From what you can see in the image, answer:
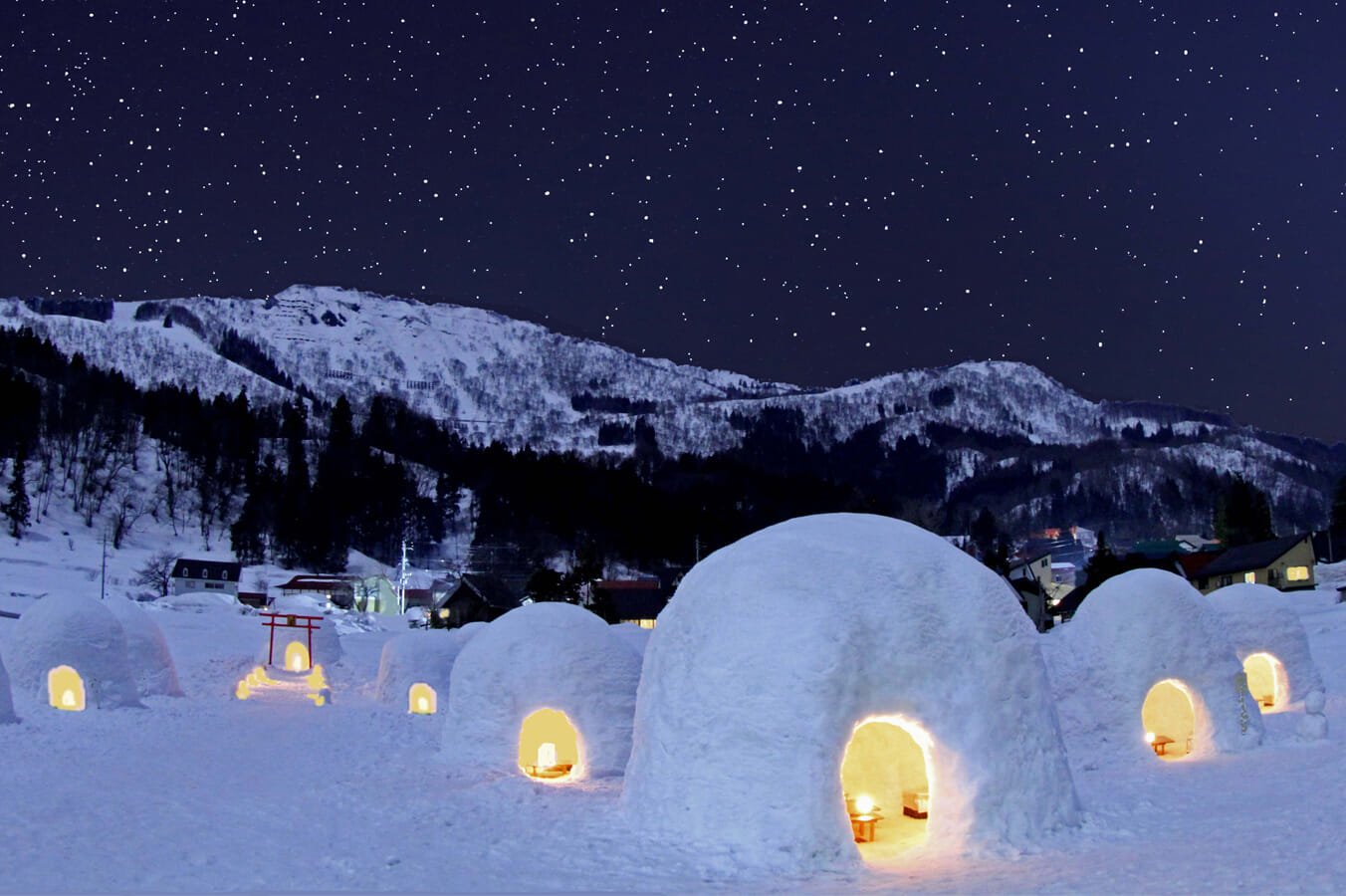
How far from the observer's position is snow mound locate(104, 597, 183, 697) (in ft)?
89.5

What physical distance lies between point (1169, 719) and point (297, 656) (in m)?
29.4

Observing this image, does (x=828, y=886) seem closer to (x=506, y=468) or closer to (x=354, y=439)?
(x=506, y=468)

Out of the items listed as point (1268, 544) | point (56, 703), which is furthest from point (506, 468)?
point (56, 703)

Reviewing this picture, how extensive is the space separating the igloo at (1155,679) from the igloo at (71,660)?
22719 millimetres

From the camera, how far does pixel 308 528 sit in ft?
255

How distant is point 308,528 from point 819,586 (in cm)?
7393

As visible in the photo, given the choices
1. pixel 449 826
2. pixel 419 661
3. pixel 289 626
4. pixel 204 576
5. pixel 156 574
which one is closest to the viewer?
pixel 449 826

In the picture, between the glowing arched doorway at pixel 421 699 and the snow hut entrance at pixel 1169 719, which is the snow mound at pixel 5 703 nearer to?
the glowing arched doorway at pixel 421 699

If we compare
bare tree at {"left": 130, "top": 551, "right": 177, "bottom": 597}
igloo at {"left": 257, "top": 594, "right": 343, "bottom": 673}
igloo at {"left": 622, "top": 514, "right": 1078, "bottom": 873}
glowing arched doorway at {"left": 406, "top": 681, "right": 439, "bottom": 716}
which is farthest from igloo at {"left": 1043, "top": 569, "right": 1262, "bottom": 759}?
bare tree at {"left": 130, "top": 551, "right": 177, "bottom": 597}

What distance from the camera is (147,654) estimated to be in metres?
27.5

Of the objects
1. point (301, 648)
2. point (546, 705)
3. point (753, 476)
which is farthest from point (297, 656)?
point (753, 476)

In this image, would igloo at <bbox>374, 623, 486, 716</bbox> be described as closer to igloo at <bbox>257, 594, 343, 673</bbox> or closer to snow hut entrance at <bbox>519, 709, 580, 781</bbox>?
igloo at <bbox>257, 594, 343, 673</bbox>

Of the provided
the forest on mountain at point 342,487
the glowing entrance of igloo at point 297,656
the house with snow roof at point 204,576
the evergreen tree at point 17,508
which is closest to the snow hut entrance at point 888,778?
the glowing entrance of igloo at point 297,656

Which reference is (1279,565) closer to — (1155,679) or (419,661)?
(1155,679)
